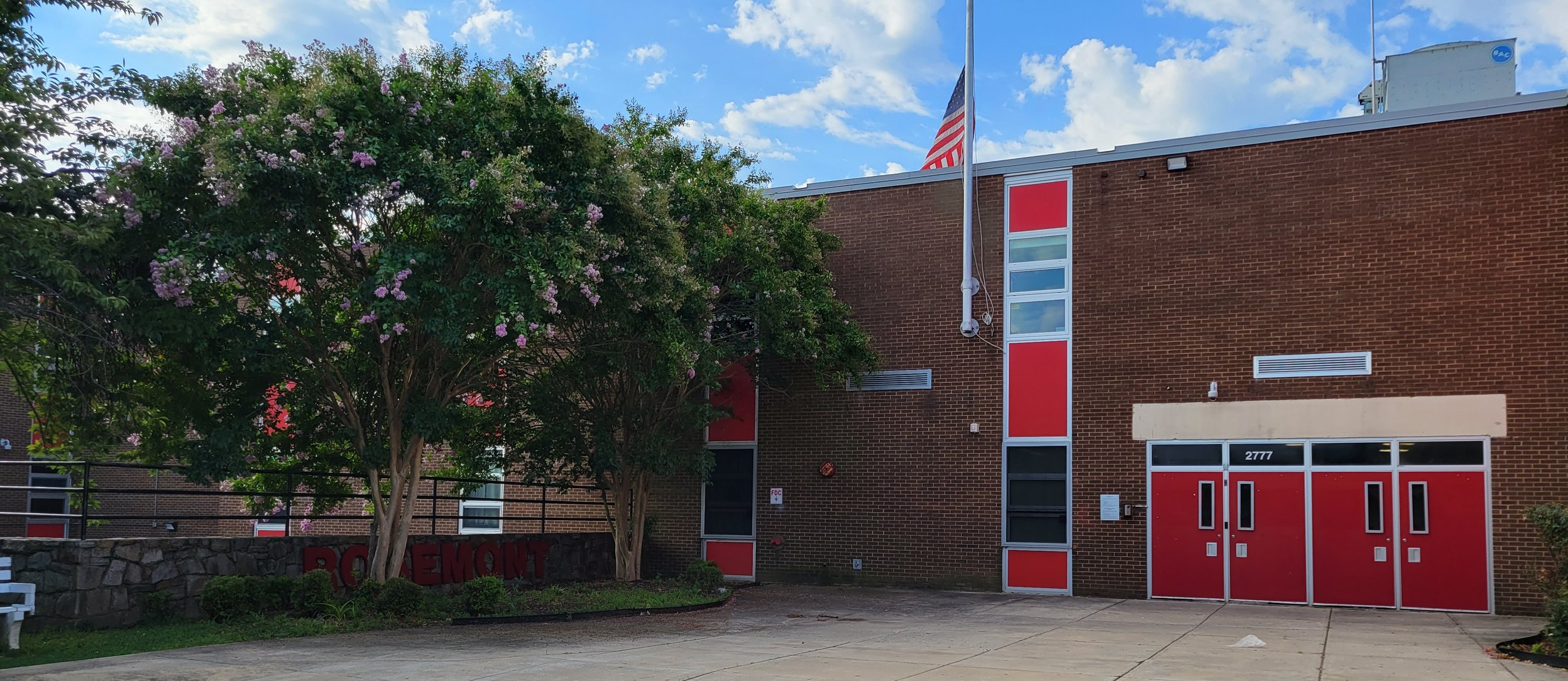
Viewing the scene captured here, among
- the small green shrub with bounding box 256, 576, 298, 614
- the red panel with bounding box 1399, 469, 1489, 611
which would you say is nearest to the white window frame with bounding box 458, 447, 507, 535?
the small green shrub with bounding box 256, 576, 298, 614

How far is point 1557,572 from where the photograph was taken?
12.8 metres

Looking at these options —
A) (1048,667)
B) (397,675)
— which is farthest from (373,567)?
(1048,667)

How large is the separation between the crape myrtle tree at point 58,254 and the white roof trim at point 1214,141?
38.2 ft

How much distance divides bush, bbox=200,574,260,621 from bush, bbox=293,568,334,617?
524 millimetres

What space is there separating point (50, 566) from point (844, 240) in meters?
13.6

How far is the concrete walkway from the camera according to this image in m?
10.5

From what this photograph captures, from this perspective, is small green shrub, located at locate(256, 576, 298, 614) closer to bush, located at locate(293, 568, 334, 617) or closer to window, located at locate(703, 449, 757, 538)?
bush, located at locate(293, 568, 334, 617)

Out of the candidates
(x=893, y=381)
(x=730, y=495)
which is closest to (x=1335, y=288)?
(x=893, y=381)

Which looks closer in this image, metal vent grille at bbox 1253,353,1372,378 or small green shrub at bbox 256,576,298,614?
small green shrub at bbox 256,576,298,614

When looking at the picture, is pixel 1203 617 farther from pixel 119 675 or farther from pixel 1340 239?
pixel 119 675

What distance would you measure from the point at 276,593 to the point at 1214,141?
1525 cm

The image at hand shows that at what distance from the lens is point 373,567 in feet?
49.9

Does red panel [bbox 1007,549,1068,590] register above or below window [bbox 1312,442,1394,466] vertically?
below

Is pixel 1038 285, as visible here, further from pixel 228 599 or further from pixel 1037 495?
pixel 228 599
